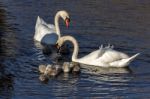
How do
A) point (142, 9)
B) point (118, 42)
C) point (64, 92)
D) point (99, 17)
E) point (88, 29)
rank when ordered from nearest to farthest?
point (64, 92) < point (118, 42) < point (88, 29) < point (99, 17) < point (142, 9)

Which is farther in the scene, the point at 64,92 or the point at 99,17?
the point at 99,17

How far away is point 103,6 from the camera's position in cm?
2972

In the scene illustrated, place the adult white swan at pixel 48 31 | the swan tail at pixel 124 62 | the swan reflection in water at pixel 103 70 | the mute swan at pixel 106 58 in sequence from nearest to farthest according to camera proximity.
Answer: the swan reflection in water at pixel 103 70
the swan tail at pixel 124 62
the mute swan at pixel 106 58
the adult white swan at pixel 48 31

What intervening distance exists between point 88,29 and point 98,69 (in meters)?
4.38

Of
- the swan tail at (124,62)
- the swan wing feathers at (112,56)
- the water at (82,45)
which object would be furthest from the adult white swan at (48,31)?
the swan tail at (124,62)

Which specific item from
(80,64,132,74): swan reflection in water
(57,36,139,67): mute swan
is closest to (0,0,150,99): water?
(80,64,132,74): swan reflection in water

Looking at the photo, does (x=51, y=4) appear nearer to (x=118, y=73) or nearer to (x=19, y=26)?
(x=19, y=26)

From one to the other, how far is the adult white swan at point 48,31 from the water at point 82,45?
324 mm

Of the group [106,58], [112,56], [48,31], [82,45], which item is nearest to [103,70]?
[106,58]

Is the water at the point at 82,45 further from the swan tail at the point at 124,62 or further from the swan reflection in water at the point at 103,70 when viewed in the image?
the swan tail at the point at 124,62

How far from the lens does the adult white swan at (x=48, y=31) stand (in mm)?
24797

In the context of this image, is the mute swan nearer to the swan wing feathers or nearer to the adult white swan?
the swan wing feathers

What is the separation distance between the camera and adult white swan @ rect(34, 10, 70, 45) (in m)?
24.8

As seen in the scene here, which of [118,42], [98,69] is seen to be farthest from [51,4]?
[98,69]
